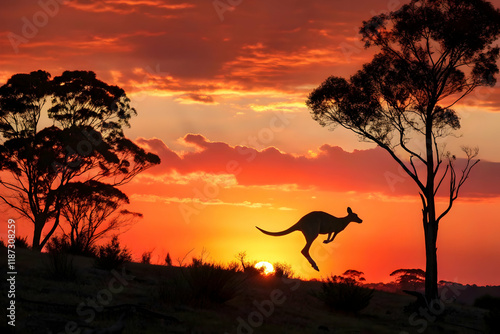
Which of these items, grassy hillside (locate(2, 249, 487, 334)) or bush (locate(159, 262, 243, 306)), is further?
bush (locate(159, 262, 243, 306))

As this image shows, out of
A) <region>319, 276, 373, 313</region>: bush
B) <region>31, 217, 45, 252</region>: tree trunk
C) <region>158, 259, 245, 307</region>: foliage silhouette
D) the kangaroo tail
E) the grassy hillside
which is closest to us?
the grassy hillside

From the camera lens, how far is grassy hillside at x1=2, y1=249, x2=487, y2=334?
12.3m

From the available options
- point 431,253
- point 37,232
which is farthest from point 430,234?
point 37,232

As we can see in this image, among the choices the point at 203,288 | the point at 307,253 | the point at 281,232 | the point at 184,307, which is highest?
the point at 281,232

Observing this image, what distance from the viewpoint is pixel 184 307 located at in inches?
554

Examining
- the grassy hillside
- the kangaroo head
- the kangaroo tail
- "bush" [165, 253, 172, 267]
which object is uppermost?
the kangaroo head

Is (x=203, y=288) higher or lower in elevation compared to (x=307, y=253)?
lower

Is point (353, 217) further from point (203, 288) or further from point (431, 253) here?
point (203, 288)

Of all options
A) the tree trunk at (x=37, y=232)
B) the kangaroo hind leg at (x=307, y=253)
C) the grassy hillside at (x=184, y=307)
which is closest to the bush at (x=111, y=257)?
the grassy hillside at (x=184, y=307)

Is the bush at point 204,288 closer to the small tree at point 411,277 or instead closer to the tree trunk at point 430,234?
the tree trunk at point 430,234

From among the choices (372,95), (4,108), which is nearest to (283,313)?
(372,95)

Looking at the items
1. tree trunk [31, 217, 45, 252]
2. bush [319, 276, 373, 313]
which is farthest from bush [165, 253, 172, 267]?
tree trunk [31, 217, 45, 252]

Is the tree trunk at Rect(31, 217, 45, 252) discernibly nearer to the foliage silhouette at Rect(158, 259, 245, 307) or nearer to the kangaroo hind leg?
the kangaroo hind leg

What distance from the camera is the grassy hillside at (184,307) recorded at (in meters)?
12.3
